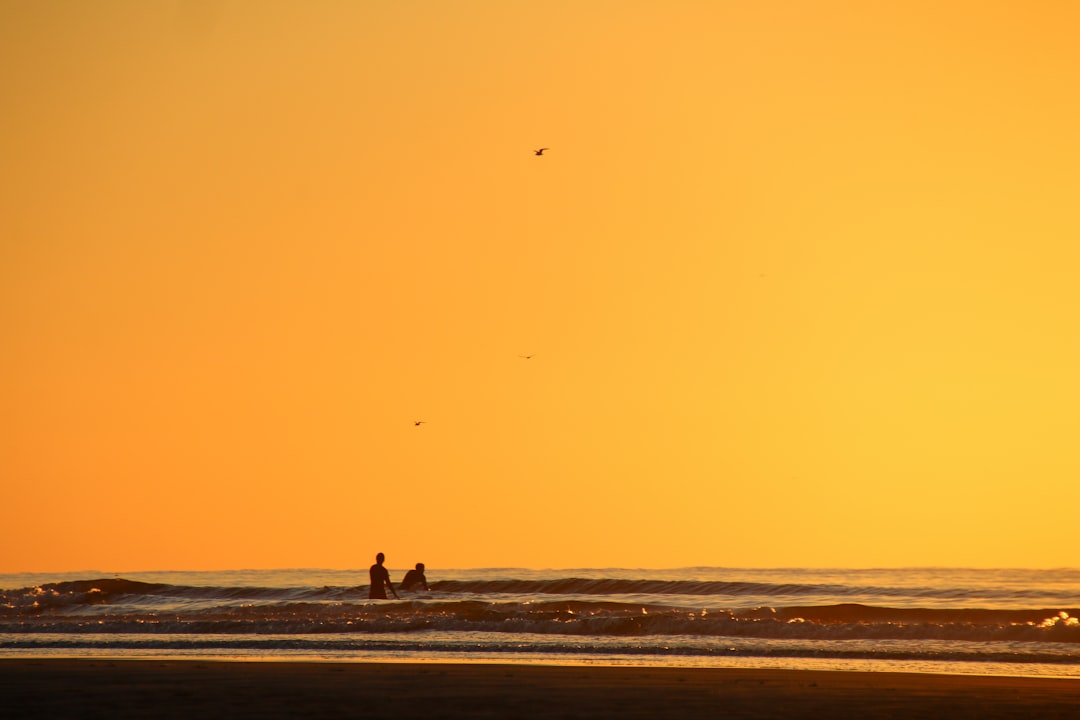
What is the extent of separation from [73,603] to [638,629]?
2676 centimetres

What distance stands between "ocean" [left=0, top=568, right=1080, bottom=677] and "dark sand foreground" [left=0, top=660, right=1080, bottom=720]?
2.74m

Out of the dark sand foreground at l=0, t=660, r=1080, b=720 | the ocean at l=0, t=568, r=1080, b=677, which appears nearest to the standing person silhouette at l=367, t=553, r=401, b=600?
the ocean at l=0, t=568, r=1080, b=677

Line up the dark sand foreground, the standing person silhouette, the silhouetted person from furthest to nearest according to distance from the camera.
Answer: the silhouetted person → the standing person silhouette → the dark sand foreground

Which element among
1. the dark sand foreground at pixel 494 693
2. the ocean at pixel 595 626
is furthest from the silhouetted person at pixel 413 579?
the dark sand foreground at pixel 494 693

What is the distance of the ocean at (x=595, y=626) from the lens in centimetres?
2686

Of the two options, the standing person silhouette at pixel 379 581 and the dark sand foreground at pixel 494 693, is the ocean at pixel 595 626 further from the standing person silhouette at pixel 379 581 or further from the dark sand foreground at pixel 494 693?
the dark sand foreground at pixel 494 693

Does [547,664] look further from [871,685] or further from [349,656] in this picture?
[871,685]

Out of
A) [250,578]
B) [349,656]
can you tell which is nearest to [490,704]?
[349,656]

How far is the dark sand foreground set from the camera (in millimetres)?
→ 16469

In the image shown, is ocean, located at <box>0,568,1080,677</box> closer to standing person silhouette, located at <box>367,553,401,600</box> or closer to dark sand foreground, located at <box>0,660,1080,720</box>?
standing person silhouette, located at <box>367,553,401,600</box>

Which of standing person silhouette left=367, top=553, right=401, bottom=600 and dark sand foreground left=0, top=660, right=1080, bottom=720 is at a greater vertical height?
standing person silhouette left=367, top=553, right=401, bottom=600

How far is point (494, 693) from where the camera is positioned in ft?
61.6

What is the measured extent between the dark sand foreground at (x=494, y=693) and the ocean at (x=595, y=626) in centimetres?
274

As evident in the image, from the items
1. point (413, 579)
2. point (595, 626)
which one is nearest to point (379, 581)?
point (413, 579)
